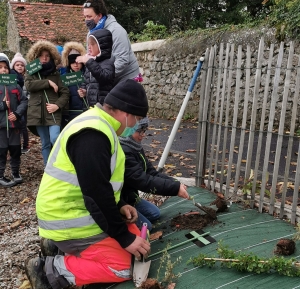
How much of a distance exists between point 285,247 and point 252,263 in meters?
0.34

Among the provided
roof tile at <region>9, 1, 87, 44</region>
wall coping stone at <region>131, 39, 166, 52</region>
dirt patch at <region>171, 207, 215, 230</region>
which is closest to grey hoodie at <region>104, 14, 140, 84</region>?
dirt patch at <region>171, 207, 215, 230</region>

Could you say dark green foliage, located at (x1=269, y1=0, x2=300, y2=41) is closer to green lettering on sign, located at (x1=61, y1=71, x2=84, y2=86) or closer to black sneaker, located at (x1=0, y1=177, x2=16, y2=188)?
green lettering on sign, located at (x1=61, y1=71, x2=84, y2=86)

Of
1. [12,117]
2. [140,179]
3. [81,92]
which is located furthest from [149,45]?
[140,179]

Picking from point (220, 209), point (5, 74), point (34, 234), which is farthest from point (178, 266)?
point (5, 74)

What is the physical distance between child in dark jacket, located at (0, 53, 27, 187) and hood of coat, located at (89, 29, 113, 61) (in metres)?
1.71

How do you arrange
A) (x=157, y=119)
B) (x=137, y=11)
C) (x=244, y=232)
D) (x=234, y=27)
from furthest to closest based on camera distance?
(x=137, y=11)
(x=157, y=119)
(x=234, y=27)
(x=244, y=232)

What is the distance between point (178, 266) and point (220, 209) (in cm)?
105

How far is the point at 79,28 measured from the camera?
19.0 meters

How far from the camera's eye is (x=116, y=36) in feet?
14.5

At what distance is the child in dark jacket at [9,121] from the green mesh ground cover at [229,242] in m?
2.51

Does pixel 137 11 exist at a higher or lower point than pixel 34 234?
higher

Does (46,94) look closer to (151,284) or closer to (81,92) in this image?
(81,92)

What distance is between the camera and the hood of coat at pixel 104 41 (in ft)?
14.0

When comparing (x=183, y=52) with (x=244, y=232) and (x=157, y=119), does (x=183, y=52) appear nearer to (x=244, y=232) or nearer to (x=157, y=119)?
(x=157, y=119)
